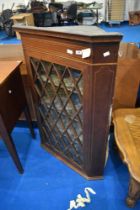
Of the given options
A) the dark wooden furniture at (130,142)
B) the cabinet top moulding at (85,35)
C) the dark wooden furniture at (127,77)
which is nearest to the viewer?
the cabinet top moulding at (85,35)

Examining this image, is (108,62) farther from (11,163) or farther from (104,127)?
(11,163)

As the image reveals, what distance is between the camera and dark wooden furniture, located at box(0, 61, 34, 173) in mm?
1167

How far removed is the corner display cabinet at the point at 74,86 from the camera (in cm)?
85

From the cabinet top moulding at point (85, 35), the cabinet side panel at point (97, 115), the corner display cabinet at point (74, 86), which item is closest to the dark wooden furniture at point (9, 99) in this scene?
the corner display cabinet at point (74, 86)

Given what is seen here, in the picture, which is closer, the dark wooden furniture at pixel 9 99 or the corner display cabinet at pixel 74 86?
the corner display cabinet at pixel 74 86

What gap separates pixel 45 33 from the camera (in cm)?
96

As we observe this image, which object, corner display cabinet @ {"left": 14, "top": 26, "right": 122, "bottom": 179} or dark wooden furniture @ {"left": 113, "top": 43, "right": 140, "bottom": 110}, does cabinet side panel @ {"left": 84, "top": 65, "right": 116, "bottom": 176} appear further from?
dark wooden furniture @ {"left": 113, "top": 43, "right": 140, "bottom": 110}

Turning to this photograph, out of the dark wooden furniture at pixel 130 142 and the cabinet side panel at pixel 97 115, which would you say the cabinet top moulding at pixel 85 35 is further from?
the dark wooden furniture at pixel 130 142

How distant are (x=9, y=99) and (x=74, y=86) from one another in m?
0.56

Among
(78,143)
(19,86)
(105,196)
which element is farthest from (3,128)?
(105,196)

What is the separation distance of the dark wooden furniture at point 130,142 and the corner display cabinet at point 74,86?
0.50 feet

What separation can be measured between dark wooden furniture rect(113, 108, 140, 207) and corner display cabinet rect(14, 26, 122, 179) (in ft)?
0.50

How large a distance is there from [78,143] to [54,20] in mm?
5968

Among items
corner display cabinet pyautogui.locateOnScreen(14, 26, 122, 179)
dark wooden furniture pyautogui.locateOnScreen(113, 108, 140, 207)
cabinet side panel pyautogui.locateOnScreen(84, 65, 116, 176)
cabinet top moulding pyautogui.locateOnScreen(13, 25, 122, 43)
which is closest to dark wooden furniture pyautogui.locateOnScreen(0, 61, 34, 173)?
corner display cabinet pyautogui.locateOnScreen(14, 26, 122, 179)
